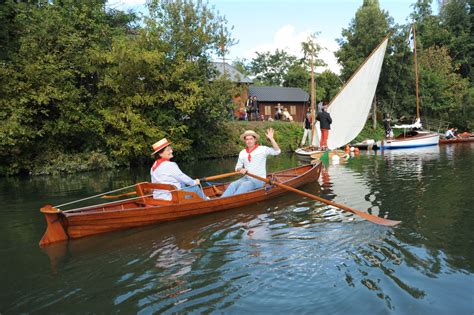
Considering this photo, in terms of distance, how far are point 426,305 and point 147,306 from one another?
3413 mm

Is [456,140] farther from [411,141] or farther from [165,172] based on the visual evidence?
[165,172]

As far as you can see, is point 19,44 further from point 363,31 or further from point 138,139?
point 363,31

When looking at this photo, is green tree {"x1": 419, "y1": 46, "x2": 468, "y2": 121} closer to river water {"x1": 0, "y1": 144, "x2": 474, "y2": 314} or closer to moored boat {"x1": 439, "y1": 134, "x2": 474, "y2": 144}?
moored boat {"x1": 439, "y1": 134, "x2": 474, "y2": 144}

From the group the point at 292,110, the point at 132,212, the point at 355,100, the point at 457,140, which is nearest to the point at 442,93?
the point at 457,140

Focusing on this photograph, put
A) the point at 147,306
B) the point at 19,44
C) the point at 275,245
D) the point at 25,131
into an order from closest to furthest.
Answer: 1. the point at 147,306
2. the point at 275,245
3. the point at 25,131
4. the point at 19,44

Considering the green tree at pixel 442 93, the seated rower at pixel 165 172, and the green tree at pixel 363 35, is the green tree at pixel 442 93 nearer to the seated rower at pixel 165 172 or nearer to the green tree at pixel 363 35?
the green tree at pixel 363 35

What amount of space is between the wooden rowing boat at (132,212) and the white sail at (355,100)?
11.4 metres

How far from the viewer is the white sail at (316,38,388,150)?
64.4 feet

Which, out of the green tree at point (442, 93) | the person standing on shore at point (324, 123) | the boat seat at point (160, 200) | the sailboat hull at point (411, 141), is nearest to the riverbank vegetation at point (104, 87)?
the person standing on shore at point (324, 123)

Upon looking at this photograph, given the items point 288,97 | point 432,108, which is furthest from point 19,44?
point 432,108

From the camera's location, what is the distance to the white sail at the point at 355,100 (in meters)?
19.6

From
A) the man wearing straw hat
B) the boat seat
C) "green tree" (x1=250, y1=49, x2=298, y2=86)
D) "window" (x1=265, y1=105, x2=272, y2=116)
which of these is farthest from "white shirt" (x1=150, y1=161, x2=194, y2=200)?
"green tree" (x1=250, y1=49, x2=298, y2=86)

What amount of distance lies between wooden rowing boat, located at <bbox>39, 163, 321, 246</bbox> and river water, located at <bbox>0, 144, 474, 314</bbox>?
22 cm

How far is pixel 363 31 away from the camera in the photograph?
→ 1455 inches
